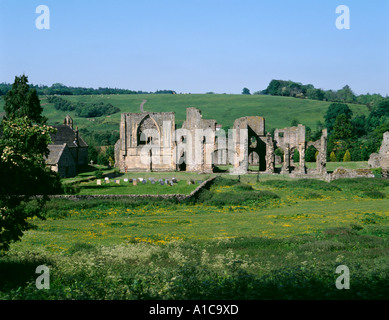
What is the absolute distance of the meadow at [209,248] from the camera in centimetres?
1135

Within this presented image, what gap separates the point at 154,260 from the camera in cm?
1623

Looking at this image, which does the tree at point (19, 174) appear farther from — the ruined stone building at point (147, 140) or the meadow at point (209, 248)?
the ruined stone building at point (147, 140)

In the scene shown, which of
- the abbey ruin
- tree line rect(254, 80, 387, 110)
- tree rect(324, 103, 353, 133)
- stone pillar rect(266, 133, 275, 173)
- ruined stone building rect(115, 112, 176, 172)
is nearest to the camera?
stone pillar rect(266, 133, 275, 173)

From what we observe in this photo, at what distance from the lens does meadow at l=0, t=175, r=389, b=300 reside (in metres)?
11.4

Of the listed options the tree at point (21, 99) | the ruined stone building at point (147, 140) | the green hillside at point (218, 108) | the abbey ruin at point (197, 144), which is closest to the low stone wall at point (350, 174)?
the abbey ruin at point (197, 144)

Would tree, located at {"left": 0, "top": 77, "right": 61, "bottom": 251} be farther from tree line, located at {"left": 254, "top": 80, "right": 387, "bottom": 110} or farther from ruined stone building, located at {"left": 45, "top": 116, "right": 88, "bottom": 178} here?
tree line, located at {"left": 254, "top": 80, "right": 387, "bottom": 110}

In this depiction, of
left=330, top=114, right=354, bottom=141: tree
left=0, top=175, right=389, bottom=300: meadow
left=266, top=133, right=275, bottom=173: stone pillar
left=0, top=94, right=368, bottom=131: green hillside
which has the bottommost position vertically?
left=0, top=175, right=389, bottom=300: meadow

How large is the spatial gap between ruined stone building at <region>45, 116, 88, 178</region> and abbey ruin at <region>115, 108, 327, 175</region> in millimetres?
7158

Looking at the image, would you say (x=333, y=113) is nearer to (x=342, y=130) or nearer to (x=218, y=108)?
(x=342, y=130)

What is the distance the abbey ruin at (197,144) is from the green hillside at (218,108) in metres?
53.5

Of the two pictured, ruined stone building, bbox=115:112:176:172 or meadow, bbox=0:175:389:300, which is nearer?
meadow, bbox=0:175:389:300

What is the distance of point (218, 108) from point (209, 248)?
12097 cm

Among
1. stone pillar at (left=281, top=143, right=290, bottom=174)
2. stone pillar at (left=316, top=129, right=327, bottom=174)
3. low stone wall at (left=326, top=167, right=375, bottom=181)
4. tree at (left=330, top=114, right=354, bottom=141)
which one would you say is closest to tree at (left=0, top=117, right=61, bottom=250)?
low stone wall at (left=326, top=167, right=375, bottom=181)

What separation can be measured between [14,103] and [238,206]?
24802mm
